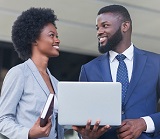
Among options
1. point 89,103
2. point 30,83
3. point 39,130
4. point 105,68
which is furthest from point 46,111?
point 105,68

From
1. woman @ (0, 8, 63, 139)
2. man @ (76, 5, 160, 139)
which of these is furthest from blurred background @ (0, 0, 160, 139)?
man @ (76, 5, 160, 139)

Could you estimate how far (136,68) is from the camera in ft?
8.89

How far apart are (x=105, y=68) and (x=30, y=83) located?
517 millimetres

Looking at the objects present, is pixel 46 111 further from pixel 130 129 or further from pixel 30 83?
pixel 130 129

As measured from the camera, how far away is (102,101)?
2283 millimetres

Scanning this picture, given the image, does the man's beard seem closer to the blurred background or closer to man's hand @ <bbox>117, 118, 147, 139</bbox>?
man's hand @ <bbox>117, 118, 147, 139</bbox>

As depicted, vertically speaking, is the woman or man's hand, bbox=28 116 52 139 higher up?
the woman

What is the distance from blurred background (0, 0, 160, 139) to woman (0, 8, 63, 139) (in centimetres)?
417

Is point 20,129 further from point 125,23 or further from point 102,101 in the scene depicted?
point 125,23

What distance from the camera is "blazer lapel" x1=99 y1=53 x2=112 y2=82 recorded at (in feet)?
8.80

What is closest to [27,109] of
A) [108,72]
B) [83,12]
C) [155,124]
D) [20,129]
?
[20,129]

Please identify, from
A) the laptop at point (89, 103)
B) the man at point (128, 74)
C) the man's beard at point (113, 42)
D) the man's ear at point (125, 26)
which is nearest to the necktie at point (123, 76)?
the man at point (128, 74)

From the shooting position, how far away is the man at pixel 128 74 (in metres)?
2.53

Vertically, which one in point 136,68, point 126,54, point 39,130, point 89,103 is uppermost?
point 126,54
